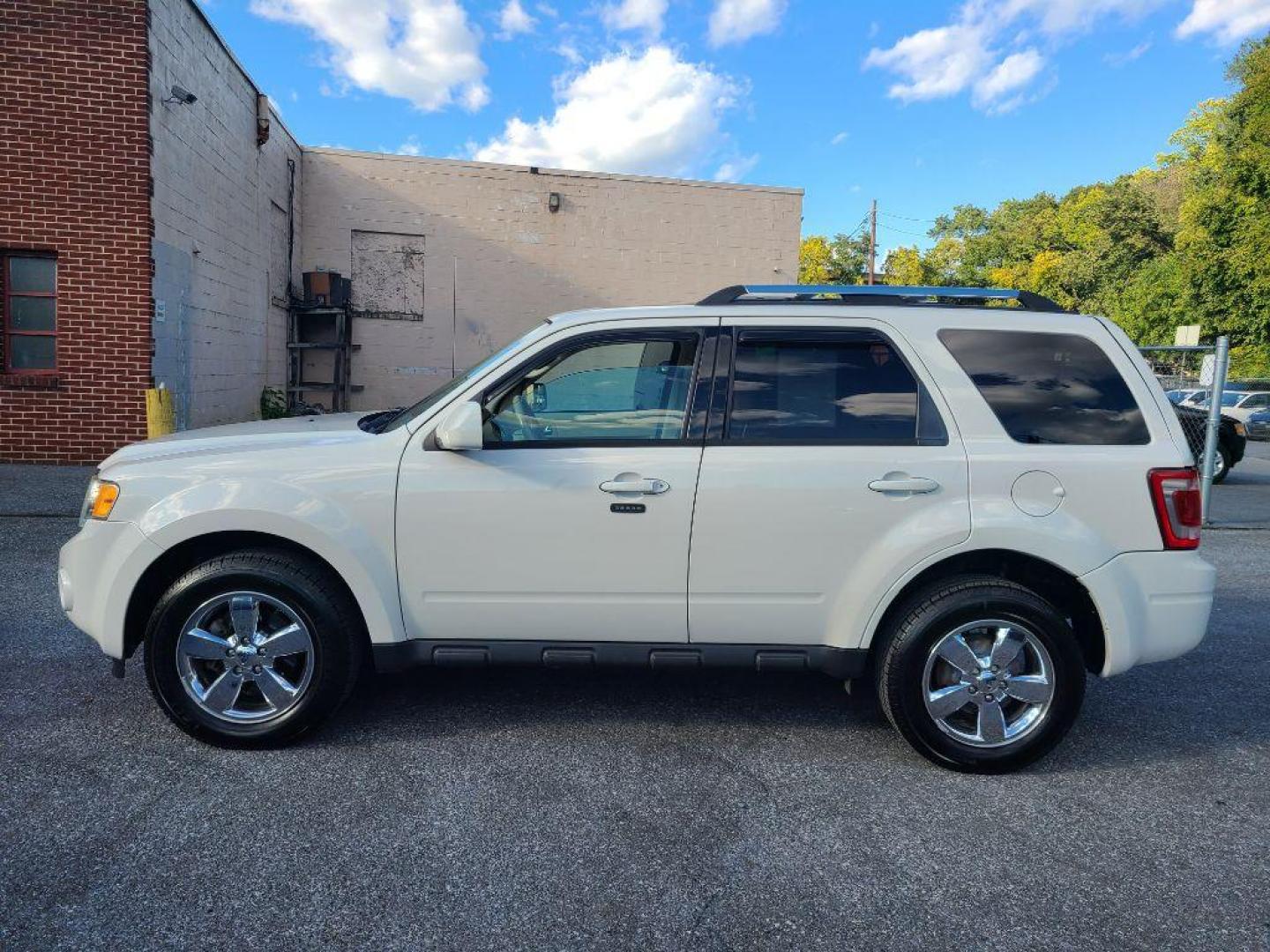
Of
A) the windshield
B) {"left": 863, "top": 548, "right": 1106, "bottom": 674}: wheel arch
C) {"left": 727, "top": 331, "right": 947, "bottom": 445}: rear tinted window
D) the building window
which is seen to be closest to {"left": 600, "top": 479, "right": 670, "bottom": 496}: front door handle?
{"left": 727, "top": 331, "right": 947, "bottom": 445}: rear tinted window

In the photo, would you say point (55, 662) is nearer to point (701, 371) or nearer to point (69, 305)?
point (701, 371)

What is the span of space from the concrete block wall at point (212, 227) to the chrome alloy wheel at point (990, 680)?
34.2 ft

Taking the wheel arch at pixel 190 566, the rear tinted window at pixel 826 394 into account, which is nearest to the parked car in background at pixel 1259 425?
the rear tinted window at pixel 826 394

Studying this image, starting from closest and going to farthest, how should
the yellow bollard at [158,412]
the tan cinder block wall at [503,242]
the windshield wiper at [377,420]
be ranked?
1. the windshield wiper at [377,420]
2. the yellow bollard at [158,412]
3. the tan cinder block wall at [503,242]

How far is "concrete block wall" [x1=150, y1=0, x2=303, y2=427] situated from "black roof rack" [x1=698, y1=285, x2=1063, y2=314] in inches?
371

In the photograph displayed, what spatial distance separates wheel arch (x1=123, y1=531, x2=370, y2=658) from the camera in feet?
12.0

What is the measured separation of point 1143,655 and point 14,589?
6.60m

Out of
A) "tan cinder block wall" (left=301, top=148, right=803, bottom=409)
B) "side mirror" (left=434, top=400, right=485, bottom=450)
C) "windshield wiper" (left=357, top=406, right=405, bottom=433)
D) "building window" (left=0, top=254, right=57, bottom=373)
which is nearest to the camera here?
"side mirror" (left=434, top=400, right=485, bottom=450)

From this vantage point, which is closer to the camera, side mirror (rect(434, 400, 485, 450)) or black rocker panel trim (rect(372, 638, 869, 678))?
side mirror (rect(434, 400, 485, 450))

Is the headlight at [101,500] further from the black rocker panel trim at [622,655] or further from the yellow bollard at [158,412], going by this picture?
the yellow bollard at [158,412]

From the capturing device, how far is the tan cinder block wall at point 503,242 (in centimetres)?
1831

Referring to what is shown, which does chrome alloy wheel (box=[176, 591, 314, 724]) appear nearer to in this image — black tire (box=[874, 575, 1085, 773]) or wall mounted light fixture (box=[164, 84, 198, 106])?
black tire (box=[874, 575, 1085, 773])

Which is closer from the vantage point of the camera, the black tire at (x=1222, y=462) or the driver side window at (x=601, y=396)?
the driver side window at (x=601, y=396)

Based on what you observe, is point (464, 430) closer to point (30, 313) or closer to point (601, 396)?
point (601, 396)
